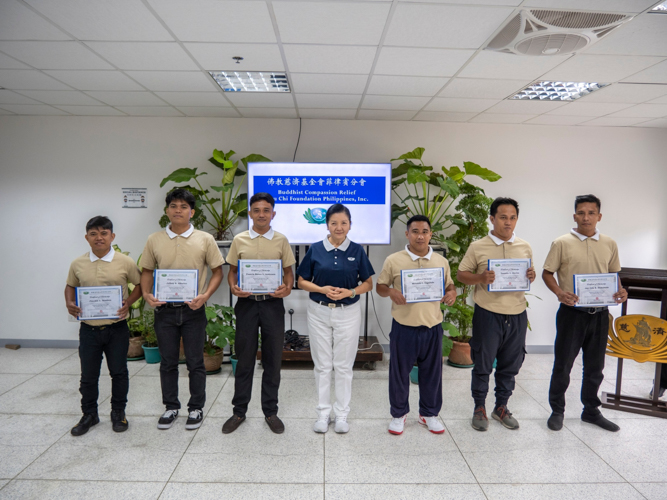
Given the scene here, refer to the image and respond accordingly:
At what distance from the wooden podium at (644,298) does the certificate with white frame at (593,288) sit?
0.33 meters

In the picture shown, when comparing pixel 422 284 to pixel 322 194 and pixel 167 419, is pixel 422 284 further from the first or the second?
pixel 167 419

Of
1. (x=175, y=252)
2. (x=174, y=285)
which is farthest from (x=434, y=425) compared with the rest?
(x=175, y=252)

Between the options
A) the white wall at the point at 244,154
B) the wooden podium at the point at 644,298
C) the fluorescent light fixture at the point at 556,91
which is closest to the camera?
the wooden podium at the point at 644,298

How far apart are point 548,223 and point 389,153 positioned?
1932 millimetres

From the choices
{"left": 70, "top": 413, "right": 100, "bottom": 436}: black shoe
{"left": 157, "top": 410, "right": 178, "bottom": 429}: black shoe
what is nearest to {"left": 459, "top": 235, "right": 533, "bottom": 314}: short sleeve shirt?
{"left": 157, "top": 410, "right": 178, "bottom": 429}: black shoe

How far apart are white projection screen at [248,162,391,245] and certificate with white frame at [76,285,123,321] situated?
173cm

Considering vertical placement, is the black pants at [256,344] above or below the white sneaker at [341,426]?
above

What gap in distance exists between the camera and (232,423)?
2.51 m

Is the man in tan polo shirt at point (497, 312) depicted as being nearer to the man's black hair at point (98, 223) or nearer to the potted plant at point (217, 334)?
the potted plant at point (217, 334)

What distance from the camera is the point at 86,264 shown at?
93.8 inches

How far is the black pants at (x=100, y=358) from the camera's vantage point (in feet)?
7.88

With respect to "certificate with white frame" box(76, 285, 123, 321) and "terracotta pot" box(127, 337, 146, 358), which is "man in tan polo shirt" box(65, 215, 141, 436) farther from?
"terracotta pot" box(127, 337, 146, 358)

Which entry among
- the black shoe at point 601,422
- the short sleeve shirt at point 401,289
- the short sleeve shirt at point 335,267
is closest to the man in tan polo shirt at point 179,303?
Answer: the short sleeve shirt at point 335,267

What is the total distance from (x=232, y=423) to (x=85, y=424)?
0.93 meters
